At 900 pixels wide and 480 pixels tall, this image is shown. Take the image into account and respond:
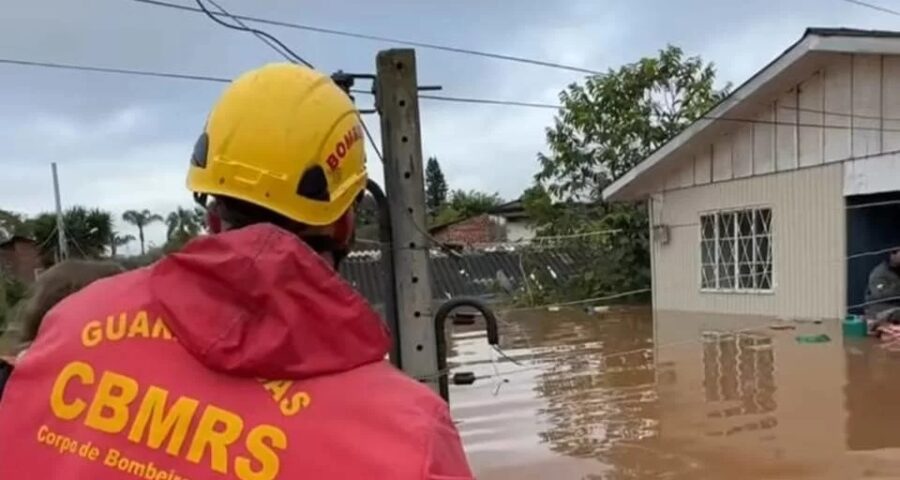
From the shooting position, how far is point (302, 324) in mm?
Result: 1013

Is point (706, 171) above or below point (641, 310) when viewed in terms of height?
above

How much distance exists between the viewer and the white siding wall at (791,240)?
11.3 m

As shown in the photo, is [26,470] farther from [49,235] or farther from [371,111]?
[49,235]

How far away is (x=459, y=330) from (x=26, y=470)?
13.7 metres

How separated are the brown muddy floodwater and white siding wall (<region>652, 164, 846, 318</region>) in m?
0.45

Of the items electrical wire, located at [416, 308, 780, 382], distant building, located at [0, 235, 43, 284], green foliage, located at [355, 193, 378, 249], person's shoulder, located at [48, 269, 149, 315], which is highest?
green foliage, located at [355, 193, 378, 249]

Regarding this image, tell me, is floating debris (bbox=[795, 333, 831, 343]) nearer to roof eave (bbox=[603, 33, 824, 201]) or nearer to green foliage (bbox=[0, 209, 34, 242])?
roof eave (bbox=[603, 33, 824, 201])

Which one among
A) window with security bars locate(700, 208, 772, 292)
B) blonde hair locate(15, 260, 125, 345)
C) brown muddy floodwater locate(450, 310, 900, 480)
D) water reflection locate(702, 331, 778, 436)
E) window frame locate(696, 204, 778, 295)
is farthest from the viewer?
window with security bars locate(700, 208, 772, 292)

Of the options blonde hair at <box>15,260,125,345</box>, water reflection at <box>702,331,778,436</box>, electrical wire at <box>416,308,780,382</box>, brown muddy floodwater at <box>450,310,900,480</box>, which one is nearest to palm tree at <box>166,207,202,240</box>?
blonde hair at <box>15,260,125,345</box>

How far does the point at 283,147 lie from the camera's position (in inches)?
48.2

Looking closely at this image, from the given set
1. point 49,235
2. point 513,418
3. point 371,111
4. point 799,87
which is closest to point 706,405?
point 513,418

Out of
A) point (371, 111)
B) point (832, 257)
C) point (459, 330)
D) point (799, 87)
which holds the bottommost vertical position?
point (459, 330)

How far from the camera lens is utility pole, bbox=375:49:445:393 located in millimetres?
3332

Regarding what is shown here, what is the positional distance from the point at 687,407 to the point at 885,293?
435cm
